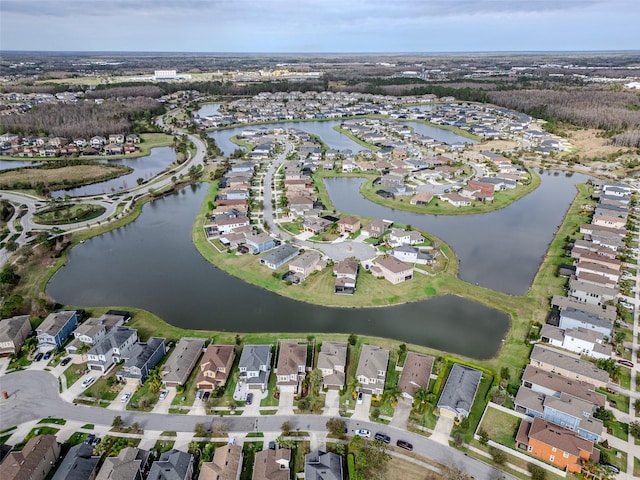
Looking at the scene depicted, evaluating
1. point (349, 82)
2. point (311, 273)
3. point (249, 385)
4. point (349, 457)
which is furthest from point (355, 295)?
point (349, 82)

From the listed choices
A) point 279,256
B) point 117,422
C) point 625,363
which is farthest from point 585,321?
point 117,422

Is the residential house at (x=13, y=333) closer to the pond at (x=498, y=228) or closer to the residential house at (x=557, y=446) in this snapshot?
the residential house at (x=557, y=446)

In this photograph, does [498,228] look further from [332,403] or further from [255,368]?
[255,368]

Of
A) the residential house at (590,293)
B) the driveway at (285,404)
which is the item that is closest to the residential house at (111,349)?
the driveway at (285,404)

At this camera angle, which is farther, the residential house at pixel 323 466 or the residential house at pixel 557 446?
the residential house at pixel 557 446

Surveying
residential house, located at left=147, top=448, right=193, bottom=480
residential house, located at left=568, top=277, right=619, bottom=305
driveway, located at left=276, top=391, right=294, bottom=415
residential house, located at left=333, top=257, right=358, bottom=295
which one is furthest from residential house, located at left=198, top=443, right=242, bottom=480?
residential house, located at left=568, top=277, right=619, bottom=305

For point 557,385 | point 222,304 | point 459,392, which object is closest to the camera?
point 459,392

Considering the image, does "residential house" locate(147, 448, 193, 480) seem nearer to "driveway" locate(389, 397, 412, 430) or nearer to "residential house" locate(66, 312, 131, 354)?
"driveway" locate(389, 397, 412, 430)
